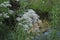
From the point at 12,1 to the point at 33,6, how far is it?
0.98 m

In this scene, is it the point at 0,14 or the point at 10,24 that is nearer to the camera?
the point at 0,14

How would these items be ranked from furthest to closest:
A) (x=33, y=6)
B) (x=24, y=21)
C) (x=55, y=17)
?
1. (x=33, y=6)
2. (x=55, y=17)
3. (x=24, y=21)

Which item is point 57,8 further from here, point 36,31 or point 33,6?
point 33,6

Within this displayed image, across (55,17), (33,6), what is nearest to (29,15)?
(55,17)

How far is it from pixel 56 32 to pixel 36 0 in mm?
1775

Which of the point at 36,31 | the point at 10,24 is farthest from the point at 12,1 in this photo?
the point at 36,31

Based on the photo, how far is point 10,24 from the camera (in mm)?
3697

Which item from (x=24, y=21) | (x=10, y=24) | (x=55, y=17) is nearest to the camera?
(x=24, y=21)

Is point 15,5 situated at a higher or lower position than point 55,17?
higher

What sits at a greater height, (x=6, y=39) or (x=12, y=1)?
(x=12, y=1)

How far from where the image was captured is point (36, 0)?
16.5 ft

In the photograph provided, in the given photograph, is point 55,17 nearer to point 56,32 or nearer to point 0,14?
point 56,32

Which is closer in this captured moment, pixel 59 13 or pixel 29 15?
pixel 29 15

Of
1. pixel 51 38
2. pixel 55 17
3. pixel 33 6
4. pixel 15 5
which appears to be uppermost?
pixel 33 6
